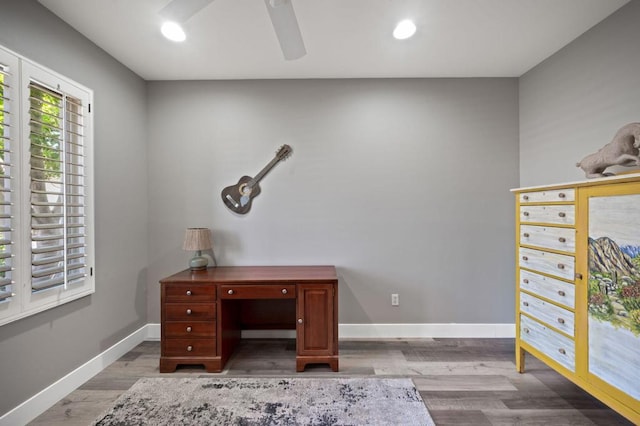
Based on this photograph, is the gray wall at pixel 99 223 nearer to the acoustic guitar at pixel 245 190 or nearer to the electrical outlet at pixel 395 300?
the acoustic guitar at pixel 245 190

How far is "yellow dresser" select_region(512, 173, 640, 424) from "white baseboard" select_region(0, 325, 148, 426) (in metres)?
3.35

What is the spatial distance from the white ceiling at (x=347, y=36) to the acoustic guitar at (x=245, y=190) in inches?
31.3

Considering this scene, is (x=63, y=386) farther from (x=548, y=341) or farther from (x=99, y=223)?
(x=548, y=341)

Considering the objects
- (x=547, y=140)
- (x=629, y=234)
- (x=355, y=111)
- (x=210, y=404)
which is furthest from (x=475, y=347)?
(x=355, y=111)

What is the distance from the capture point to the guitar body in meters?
2.88

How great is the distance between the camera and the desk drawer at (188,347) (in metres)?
2.29

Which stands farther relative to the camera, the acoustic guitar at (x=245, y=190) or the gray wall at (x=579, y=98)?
the acoustic guitar at (x=245, y=190)

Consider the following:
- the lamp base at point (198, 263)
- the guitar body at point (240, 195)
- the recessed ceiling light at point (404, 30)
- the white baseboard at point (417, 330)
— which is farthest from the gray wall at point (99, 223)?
the recessed ceiling light at point (404, 30)

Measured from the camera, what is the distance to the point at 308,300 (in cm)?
228

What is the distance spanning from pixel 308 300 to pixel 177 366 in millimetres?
1214

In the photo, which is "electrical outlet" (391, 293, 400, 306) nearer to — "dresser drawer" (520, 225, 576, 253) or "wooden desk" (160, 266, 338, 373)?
"wooden desk" (160, 266, 338, 373)

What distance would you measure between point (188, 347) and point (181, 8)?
2.34 m

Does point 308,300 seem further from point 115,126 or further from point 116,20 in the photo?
Answer: point 116,20

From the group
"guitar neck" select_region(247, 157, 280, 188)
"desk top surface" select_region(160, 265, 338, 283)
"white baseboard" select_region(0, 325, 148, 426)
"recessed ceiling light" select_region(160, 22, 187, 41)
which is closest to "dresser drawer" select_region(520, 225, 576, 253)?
"desk top surface" select_region(160, 265, 338, 283)
